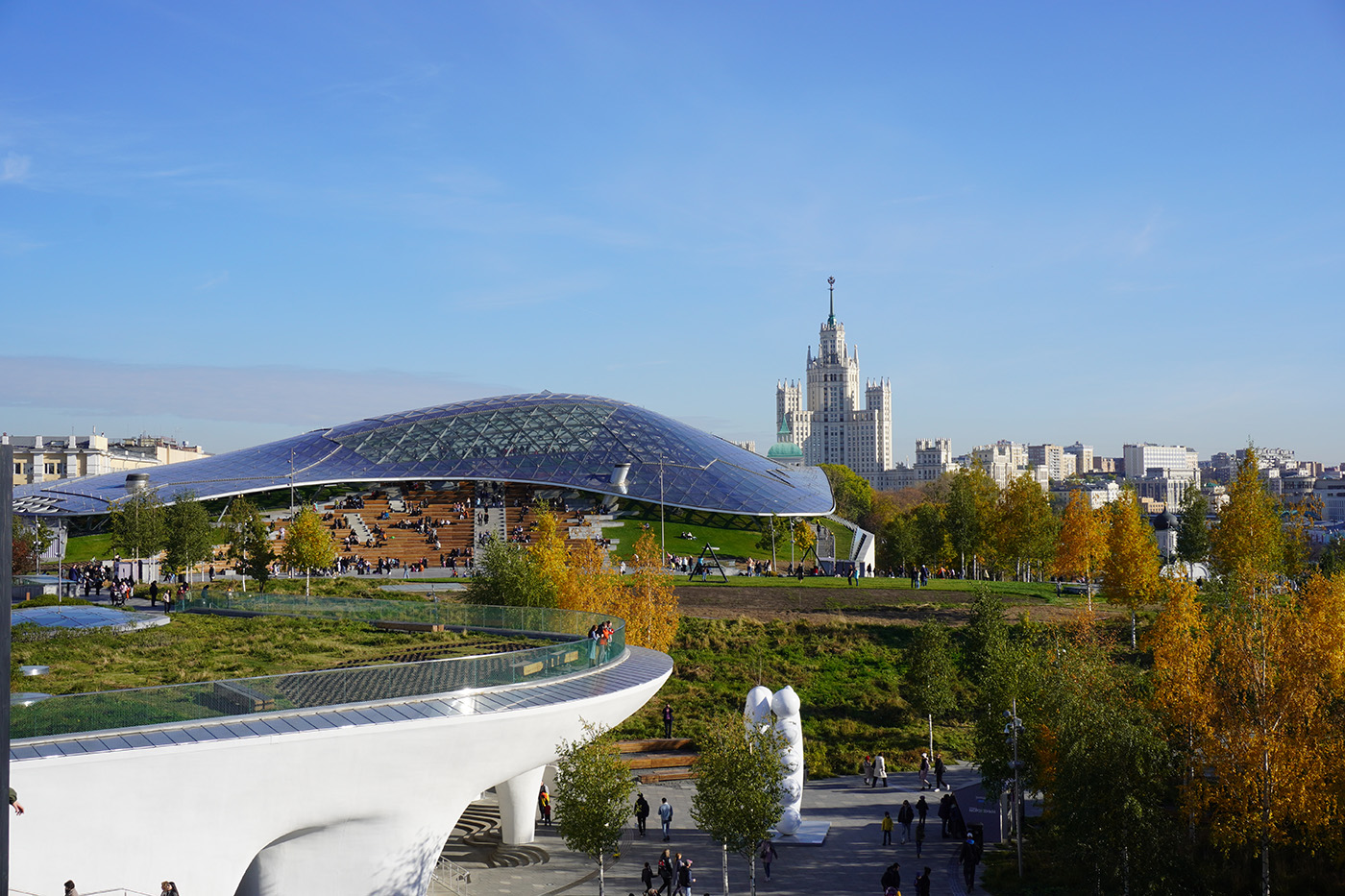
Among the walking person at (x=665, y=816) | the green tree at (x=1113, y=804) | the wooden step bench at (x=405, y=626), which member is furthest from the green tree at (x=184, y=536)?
the green tree at (x=1113, y=804)

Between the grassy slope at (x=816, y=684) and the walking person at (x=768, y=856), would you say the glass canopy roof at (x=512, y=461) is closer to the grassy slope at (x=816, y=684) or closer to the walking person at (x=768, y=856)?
the grassy slope at (x=816, y=684)

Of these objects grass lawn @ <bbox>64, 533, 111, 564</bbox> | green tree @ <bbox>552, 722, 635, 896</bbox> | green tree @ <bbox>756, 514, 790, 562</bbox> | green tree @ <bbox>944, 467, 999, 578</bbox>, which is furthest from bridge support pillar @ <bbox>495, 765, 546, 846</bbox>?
green tree @ <bbox>944, 467, 999, 578</bbox>

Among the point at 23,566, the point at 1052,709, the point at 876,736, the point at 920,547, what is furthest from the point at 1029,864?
the point at 920,547

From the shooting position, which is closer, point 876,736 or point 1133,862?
point 1133,862

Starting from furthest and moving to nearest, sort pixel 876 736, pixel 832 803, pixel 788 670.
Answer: pixel 788 670
pixel 876 736
pixel 832 803

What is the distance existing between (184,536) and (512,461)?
1021 inches

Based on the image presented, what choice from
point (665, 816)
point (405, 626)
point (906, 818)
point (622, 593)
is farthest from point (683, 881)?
point (622, 593)

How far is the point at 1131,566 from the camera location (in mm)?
35312

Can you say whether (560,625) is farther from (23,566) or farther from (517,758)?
(23,566)

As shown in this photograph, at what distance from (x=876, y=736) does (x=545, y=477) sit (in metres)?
32.8

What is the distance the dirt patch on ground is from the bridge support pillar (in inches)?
630

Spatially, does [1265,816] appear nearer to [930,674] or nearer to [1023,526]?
[930,674]

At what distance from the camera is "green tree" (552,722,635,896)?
16047mm

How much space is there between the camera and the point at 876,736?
27844 mm
